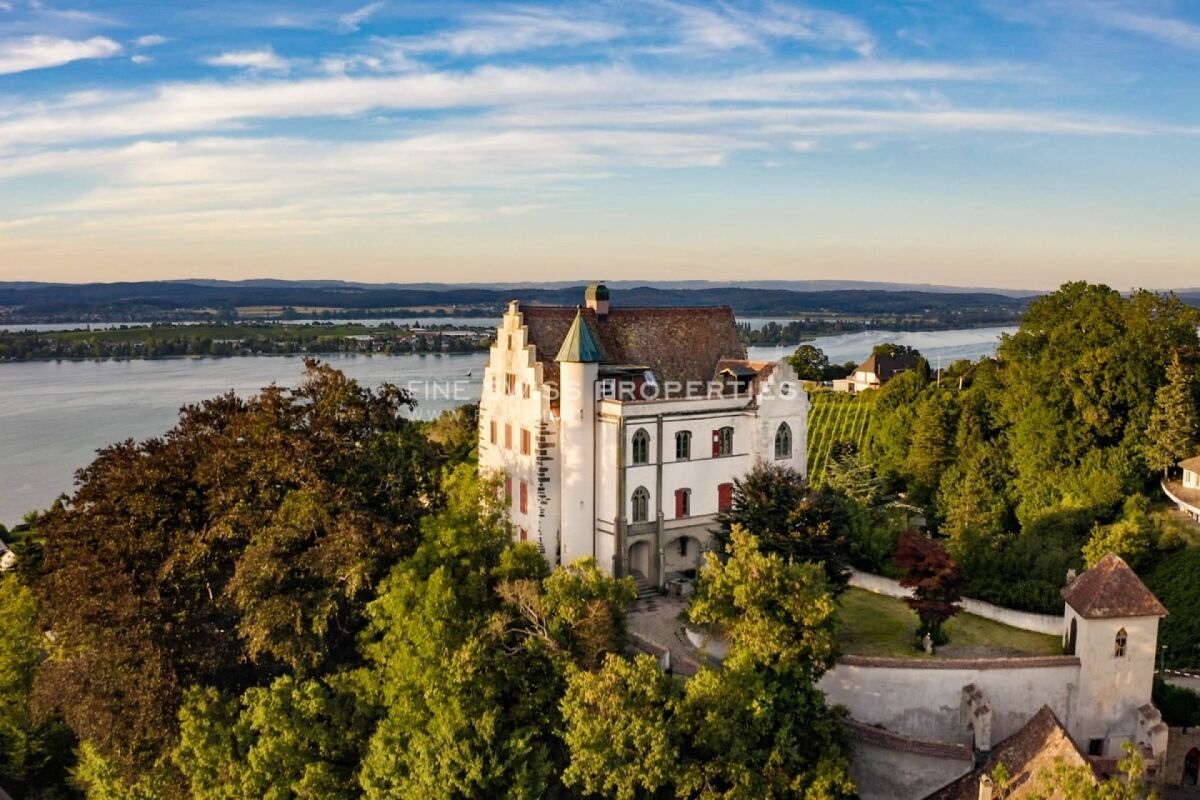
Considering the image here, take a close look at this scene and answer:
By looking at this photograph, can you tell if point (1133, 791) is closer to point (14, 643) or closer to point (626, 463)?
point (626, 463)

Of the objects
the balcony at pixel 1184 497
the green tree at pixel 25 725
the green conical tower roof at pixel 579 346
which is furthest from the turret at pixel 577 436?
the balcony at pixel 1184 497

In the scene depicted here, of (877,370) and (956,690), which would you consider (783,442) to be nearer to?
(956,690)

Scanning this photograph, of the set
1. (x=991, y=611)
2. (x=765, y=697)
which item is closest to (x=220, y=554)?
(x=765, y=697)

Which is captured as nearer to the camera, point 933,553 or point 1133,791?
point 1133,791

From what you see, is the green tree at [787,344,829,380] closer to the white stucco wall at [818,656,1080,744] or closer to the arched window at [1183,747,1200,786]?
the arched window at [1183,747,1200,786]

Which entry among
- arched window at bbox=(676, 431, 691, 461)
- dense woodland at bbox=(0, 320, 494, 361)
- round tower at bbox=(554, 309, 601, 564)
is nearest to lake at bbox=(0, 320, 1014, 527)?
dense woodland at bbox=(0, 320, 494, 361)

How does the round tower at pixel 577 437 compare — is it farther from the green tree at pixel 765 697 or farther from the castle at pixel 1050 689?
the castle at pixel 1050 689

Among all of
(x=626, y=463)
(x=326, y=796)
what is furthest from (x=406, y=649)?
(x=626, y=463)
